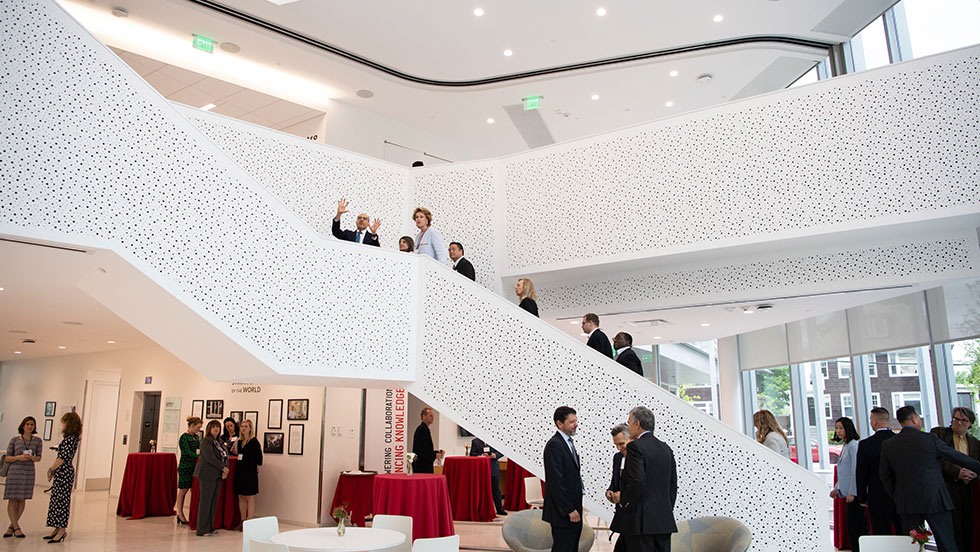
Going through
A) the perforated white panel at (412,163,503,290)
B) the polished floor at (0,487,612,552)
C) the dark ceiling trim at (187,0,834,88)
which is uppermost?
the dark ceiling trim at (187,0,834,88)

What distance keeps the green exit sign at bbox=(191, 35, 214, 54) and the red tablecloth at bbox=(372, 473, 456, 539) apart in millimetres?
6962

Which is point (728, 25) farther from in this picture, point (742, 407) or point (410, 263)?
point (742, 407)

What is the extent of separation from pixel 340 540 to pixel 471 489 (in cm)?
568

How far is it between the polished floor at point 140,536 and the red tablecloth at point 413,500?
59 centimetres

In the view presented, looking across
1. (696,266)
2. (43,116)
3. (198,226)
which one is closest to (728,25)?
(696,266)

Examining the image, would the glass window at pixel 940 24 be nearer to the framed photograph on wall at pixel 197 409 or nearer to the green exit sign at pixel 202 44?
the green exit sign at pixel 202 44

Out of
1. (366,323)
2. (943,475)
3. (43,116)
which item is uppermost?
(43,116)

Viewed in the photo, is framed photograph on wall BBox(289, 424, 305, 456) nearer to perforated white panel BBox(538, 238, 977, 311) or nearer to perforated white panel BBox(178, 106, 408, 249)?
perforated white panel BBox(178, 106, 408, 249)

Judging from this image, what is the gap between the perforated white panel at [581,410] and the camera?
5.96m

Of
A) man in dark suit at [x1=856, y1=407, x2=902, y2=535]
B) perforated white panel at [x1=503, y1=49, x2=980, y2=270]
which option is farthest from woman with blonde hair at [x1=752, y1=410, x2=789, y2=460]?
perforated white panel at [x1=503, y1=49, x2=980, y2=270]

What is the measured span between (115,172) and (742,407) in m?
14.2

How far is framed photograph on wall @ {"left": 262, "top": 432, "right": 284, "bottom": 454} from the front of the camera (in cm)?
1135

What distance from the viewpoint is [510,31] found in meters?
10.4

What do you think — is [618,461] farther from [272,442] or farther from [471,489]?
[272,442]
